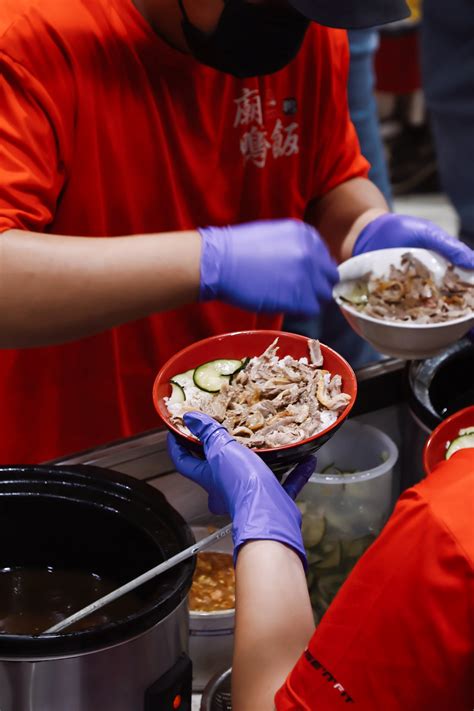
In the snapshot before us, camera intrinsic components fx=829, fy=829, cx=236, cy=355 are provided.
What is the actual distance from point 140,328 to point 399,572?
1236 millimetres

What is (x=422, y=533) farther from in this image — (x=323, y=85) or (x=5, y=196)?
(x=323, y=85)

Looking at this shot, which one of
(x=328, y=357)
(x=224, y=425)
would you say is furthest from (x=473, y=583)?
(x=328, y=357)

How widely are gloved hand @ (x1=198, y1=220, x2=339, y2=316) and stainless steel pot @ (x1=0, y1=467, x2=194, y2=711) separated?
0.46m

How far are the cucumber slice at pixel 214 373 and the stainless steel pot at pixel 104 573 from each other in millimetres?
269

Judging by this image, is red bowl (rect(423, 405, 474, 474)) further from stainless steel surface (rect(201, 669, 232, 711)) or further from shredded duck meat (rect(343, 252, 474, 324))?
stainless steel surface (rect(201, 669, 232, 711))

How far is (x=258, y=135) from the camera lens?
2.05 metres

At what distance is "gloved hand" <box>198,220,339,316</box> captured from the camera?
5.40 ft

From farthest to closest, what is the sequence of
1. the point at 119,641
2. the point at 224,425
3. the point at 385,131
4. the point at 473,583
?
the point at 385,131
the point at 224,425
the point at 119,641
the point at 473,583

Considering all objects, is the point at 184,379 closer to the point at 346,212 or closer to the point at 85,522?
the point at 85,522

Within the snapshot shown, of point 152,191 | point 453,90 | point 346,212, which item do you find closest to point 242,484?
point 152,191

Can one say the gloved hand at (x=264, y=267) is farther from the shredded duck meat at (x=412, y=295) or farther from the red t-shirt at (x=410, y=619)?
the red t-shirt at (x=410, y=619)

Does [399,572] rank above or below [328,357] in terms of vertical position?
above

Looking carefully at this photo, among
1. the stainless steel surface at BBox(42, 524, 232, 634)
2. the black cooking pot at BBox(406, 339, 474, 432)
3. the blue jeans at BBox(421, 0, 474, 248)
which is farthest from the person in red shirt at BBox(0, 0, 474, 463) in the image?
the blue jeans at BBox(421, 0, 474, 248)

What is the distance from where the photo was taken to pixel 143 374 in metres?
2.15
